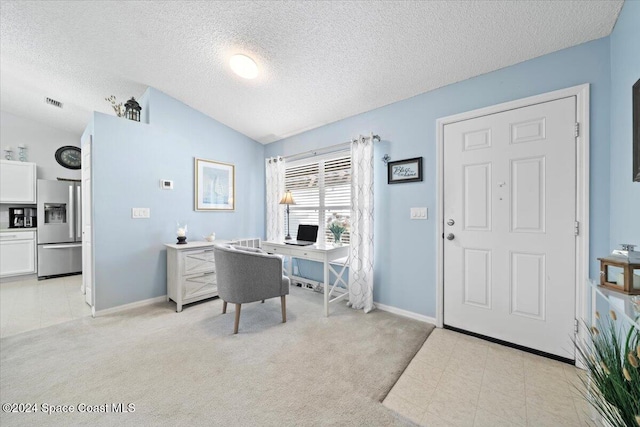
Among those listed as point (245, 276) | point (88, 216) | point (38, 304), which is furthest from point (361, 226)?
point (38, 304)

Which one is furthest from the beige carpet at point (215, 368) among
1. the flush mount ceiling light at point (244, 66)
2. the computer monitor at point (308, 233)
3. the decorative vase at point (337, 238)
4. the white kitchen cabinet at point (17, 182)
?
the white kitchen cabinet at point (17, 182)

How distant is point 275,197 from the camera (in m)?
4.03

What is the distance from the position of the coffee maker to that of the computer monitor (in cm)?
496

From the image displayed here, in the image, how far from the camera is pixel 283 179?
13.1ft

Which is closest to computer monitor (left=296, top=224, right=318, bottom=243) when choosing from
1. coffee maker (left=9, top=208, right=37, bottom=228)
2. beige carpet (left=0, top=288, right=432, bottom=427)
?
beige carpet (left=0, top=288, right=432, bottom=427)

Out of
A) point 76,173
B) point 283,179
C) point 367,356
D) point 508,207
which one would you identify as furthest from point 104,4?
point 76,173

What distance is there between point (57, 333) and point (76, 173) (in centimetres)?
410

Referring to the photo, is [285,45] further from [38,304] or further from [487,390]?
[38,304]

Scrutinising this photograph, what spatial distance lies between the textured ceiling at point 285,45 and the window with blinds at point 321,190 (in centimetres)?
61

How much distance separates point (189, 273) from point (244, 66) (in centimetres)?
244

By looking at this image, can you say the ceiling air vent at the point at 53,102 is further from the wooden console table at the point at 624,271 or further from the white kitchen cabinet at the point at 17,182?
the wooden console table at the point at 624,271

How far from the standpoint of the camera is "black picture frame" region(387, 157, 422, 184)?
2.62 meters

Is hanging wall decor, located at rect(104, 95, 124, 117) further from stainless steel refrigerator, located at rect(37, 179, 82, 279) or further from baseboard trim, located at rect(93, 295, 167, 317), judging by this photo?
baseboard trim, located at rect(93, 295, 167, 317)

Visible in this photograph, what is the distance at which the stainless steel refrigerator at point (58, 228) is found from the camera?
4.34m
